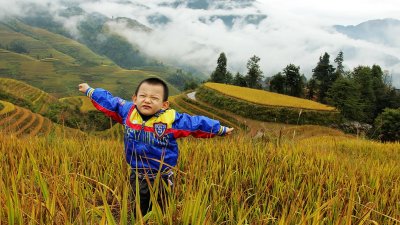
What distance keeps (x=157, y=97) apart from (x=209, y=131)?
26.4 inches

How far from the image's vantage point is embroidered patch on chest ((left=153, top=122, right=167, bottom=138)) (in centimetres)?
344

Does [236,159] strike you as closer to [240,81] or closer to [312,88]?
[312,88]

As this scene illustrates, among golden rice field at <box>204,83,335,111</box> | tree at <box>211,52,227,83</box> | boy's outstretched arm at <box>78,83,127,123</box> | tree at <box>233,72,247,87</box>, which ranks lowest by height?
golden rice field at <box>204,83,335,111</box>

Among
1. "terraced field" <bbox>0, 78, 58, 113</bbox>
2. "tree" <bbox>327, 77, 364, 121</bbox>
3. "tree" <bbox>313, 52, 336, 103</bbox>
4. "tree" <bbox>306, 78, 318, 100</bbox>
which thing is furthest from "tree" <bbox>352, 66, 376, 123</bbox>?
"terraced field" <bbox>0, 78, 58, 113</bbox>

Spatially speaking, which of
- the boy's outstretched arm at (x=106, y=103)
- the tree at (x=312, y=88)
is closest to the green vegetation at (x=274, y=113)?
the tree at (x=312, y=88)

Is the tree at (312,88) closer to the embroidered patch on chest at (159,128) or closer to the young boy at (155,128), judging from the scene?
the young boy at (155,128)

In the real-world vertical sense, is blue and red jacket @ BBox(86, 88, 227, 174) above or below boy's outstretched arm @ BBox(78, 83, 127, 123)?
below

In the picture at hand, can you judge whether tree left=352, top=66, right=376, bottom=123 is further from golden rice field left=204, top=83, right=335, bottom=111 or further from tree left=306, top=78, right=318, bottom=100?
tree left=306, top=78, right=318, bottom=100

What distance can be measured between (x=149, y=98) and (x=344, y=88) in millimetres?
70808

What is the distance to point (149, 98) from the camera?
337cm

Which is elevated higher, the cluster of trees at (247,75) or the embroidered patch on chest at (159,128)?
the cluster of trees at (247,75)

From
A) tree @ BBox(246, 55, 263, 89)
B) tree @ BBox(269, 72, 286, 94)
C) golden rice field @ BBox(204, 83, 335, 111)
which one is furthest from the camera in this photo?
tree @ BBox(246, 55, 263, 89)

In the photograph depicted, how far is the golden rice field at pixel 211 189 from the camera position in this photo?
6.34 feet

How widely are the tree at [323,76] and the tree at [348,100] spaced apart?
18154mm
